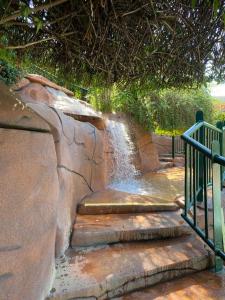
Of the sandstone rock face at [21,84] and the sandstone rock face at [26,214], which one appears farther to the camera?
the sandstone rock face at [21,84]

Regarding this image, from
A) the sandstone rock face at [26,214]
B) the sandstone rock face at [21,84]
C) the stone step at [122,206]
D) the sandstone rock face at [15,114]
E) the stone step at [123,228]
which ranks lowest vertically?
the stone step at [123,228]

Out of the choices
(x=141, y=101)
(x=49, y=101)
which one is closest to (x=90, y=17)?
(x=49, y=101)

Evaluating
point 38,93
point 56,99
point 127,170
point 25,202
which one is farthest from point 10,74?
point 25,202

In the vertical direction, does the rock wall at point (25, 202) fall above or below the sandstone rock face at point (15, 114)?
below

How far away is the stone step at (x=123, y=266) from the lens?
1905 mm

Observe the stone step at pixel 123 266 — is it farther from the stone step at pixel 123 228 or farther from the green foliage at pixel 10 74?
the green foliage at pixel 10 74

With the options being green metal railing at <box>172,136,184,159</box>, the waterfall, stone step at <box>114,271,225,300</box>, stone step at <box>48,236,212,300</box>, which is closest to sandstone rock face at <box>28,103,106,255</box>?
stone step at <box>48,236,212,300</box>

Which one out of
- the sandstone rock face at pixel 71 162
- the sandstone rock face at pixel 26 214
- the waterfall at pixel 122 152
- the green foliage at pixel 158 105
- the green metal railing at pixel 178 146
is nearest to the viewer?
the sandstone rock face at pixel 26 214

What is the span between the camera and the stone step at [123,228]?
2494 millimetres

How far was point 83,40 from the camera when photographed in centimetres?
192

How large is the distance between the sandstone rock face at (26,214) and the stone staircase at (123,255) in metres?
0.28

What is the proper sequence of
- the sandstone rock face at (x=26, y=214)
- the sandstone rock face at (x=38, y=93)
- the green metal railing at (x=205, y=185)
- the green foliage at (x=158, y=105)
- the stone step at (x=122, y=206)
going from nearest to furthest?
the sandstone rock face at (x=26, y=214), the green metal railing at (x=205, y=185), the stone step at (x=122, y=206), the sandstone rock face at (x=38, y=93), the green foliage at (x=158, y=105)

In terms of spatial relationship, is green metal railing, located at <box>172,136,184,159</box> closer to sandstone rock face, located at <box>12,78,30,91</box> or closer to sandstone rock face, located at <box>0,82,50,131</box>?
sandstone rock face, located at <box>12,78,30,91</box>

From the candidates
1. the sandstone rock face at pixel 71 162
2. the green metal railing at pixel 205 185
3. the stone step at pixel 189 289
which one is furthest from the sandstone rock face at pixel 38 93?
the stone step at pixel 189 289
